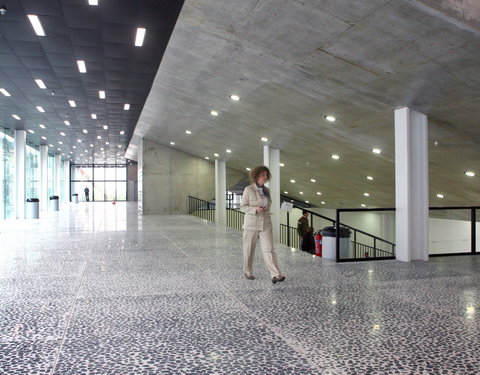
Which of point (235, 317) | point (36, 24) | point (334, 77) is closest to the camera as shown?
point (235, 317)

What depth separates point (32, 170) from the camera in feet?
96.1

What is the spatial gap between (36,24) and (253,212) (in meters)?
5.28

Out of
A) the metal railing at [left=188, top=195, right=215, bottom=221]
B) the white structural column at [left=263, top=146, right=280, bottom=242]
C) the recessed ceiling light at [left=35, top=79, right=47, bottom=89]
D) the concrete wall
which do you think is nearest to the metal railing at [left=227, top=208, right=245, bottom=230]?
the metal railing at [left=188, top=195, right=215, bottom=221]

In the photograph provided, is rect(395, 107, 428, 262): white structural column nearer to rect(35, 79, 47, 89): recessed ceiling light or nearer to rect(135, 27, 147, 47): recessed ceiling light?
rect(135, 27, 147, 47): recessed ceiling light

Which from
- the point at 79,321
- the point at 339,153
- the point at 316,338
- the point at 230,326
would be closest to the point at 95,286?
the point at 79,321

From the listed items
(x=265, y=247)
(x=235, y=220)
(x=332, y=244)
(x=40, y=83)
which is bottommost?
(x=235, y=220)

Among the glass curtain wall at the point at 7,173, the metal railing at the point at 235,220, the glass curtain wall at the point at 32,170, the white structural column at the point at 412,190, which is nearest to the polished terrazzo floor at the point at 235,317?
the white structural column at the point at 412,190

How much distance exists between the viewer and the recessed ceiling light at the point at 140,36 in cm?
840

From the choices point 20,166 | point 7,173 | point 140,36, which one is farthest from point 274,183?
point 20,166

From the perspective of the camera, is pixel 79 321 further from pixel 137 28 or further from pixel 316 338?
pixel 137 28

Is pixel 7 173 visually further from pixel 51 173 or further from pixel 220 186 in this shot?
pixel 51 173

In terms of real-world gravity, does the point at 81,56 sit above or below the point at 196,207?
above

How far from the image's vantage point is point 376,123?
10664mm

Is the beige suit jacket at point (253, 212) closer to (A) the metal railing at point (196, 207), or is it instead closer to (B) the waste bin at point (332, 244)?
(B) the waste bin at point (332, 244)
